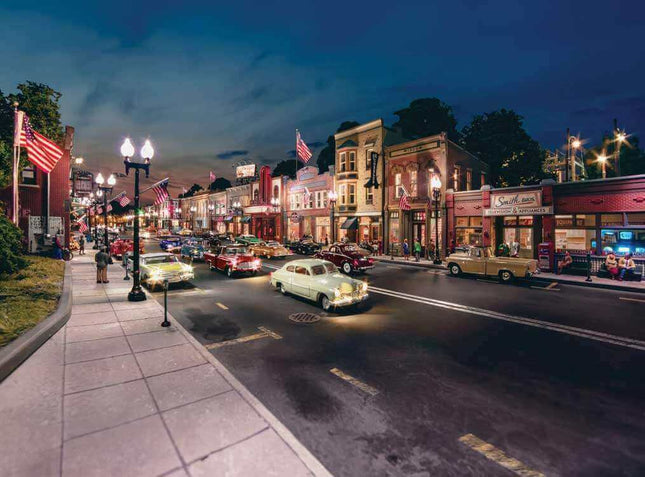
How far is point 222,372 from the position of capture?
20.0ft

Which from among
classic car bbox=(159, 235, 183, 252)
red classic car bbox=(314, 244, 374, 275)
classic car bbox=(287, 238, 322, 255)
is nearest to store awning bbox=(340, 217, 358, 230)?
classic car bbox=(287, 238, 322, 255)

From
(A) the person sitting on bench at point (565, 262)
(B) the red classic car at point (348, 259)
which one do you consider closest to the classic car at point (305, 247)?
(B) the red classic car at point (348, 259)

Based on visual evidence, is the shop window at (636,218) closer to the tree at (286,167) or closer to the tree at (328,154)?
the tree at (328,154)

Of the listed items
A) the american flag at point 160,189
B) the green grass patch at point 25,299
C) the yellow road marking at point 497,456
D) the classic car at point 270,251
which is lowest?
the yellow road marking at point 497,456

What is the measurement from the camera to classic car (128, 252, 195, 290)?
14031mm

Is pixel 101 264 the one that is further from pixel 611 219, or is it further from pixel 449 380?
pixel 611 219

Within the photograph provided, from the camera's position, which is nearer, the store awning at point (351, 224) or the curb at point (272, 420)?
the curb at point (272, 420)

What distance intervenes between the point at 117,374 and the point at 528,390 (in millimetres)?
7545

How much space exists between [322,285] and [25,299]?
935 centimetres

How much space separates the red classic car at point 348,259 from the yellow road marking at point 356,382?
12.7m

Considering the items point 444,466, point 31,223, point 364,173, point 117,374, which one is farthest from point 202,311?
point 364,173

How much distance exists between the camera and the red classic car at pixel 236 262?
18031 mm

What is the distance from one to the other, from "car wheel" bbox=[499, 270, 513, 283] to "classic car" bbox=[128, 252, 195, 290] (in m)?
15.6

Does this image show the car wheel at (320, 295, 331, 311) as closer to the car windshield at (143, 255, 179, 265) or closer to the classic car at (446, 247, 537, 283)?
the car windshield at (143, 255, 179, 265)
